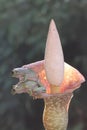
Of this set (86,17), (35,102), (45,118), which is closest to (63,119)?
(45,118)

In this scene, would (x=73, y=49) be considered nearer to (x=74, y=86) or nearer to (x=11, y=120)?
(x=11, y=120)

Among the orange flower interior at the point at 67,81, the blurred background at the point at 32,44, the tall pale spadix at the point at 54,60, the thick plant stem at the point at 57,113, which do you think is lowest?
the thick plant stem at the point at 57,113

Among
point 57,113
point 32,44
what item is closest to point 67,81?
point 57,113

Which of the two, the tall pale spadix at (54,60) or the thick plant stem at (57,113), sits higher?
the tall pale spadix at (54,60)

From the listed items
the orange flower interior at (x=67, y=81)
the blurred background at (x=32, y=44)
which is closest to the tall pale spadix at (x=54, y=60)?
the orange flower interior at (x=67, y=81)

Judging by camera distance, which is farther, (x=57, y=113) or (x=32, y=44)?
(x=32, y=44)

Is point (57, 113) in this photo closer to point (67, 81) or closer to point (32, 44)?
point (67, 81)

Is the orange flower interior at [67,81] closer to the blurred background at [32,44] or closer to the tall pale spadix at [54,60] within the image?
the tall pale spadix at [54,60]

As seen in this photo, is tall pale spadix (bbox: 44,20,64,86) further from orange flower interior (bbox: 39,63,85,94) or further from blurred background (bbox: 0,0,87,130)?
blurred background (bbox: 0,0,87,130)

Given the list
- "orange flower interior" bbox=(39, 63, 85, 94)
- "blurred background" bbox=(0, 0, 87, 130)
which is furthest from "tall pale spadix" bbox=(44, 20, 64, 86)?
"blurred background" bbox=(0, 0, 87, 130)
